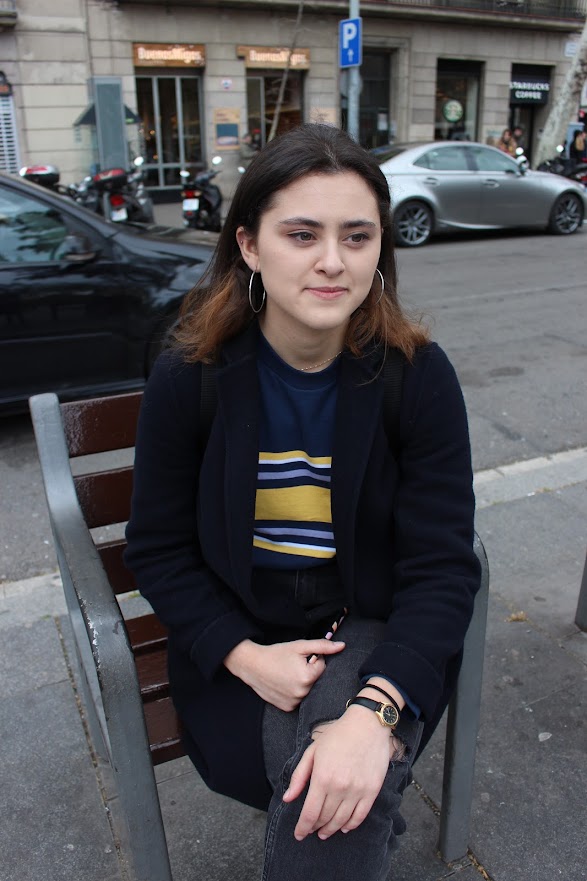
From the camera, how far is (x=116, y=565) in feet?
6.95

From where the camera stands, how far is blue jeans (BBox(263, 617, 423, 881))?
4.54 ft

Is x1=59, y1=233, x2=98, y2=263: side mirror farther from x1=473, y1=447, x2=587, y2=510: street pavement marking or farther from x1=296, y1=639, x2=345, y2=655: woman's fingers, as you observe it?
x1=296, y1=639, x2=345, y2=655: woman's fingers

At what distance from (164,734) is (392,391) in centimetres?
88

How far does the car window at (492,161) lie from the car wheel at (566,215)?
1066mm

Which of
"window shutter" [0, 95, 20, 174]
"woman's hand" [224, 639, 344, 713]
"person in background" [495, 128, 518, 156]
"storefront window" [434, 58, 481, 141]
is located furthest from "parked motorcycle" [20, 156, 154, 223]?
"storefront window" [434, 58, 481, 141]

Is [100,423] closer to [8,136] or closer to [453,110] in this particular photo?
[8,136]

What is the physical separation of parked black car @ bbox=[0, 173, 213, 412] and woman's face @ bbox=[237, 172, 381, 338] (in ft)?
11.0

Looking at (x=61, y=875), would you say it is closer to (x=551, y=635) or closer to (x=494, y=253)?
(x=551, y=635)

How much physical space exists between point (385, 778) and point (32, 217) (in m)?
4.19

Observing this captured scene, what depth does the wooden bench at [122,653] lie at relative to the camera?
1446 mm

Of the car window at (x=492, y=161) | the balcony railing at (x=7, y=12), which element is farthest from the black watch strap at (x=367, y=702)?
the balcony railing at (x=7, y=12)

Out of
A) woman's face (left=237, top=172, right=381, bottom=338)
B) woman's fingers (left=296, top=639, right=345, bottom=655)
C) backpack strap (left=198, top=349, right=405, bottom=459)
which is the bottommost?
woman's fingers (left=296, top=639, right=345, bottom=655)

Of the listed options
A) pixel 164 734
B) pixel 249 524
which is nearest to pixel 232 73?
pixel 249 524

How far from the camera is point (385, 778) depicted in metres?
1.44
